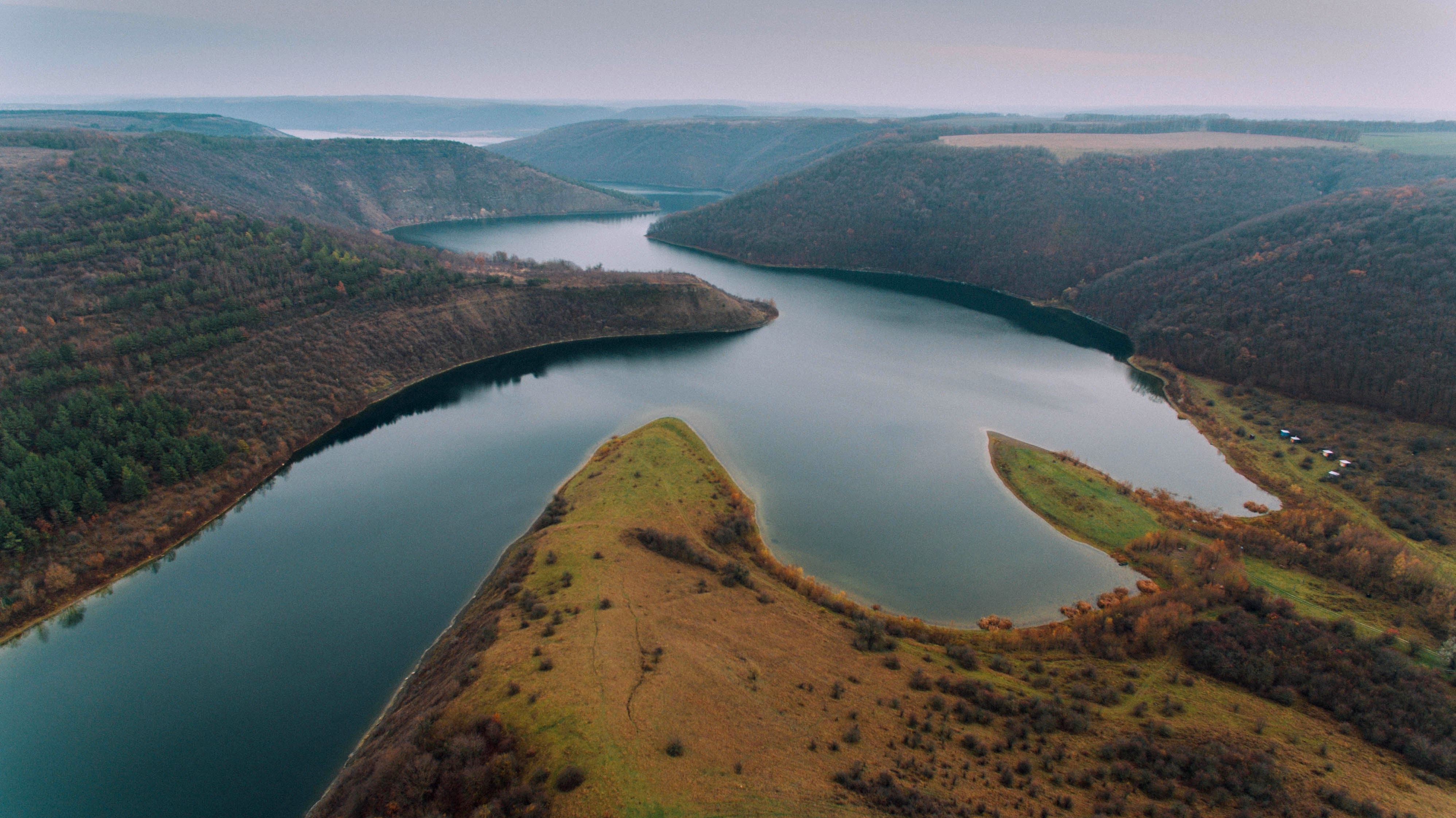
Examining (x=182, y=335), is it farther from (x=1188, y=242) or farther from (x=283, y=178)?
(x=1188, y=242)

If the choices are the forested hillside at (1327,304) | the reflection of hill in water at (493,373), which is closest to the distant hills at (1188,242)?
the forested hillside at (1327,304)

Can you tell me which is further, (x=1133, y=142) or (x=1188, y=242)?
(x=1133, y=142)

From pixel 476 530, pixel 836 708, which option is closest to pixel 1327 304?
pixel 836 708

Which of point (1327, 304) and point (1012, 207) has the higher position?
point (1012, 207)

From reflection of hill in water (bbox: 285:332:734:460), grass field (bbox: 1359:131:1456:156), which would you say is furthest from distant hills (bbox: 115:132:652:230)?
grass field (bbox: 1359:131:1456:156)

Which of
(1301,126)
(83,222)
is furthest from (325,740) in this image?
(1301,126)

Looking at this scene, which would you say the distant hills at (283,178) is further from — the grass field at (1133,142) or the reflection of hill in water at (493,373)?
the grass field at (1133,142)

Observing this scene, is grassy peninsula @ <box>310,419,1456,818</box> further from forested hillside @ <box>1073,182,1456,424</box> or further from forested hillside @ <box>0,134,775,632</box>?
forested hillside @ <box>1073,182,1456,424</box>
